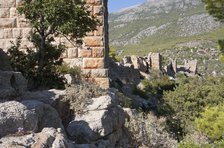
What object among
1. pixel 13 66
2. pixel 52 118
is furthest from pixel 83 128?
pixel 13 66

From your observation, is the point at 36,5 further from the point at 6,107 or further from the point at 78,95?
the point at 6,107

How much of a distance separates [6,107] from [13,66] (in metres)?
3.31

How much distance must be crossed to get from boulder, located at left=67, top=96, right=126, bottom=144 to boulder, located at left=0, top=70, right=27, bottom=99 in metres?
0.83

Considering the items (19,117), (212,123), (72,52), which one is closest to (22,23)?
(72,52)

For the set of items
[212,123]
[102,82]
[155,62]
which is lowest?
[212,123]

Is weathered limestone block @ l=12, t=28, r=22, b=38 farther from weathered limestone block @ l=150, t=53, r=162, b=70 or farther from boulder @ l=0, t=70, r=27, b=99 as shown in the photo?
weathered limestone block @ l=150, t=53, r=162, b=70

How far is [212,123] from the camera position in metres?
23.3

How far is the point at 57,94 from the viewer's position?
276 inches

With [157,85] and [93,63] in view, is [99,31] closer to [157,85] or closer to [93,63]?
[93,63]

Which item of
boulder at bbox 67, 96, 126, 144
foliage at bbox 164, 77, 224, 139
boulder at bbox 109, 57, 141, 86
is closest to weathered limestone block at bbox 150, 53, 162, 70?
boulder at bbox 109, 57, 141, 86

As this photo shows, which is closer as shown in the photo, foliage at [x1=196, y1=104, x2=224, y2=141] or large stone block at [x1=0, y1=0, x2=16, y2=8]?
large stone block at [x1=0, y1=0, x2=16, y2=8]

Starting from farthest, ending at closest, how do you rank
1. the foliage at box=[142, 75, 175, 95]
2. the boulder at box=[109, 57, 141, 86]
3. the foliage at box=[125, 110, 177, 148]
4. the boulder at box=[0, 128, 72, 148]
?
the foliage at box=[142, 75, 175, 95] → the boulder at box=[109, 57, 141, 86] → the foliage at box=[125, 110, 177, 148] → the boulder at box=[0, 128, 72, 148]

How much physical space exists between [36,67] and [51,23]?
1.06m

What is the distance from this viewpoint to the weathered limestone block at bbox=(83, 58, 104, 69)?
9867mm
